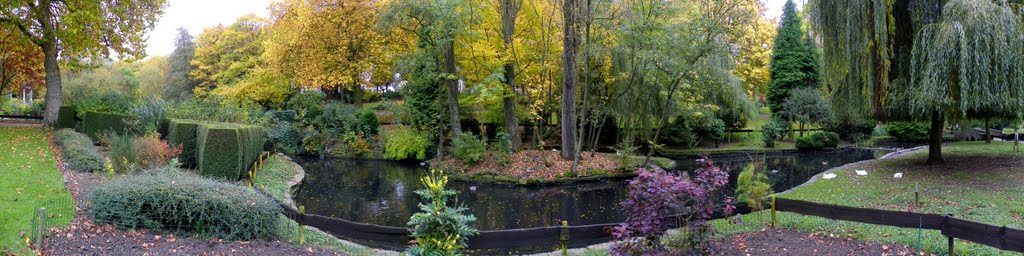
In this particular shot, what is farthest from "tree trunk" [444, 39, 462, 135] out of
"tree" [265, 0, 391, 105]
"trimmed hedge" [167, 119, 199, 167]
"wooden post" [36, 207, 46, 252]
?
"wooden post" [36, 207, 46, 252]

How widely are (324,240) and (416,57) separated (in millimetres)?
13686

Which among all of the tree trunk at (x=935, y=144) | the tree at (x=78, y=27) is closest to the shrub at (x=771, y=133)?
the tree trunk at (x=935, y=144)

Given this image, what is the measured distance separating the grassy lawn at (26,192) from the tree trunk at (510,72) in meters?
13.0

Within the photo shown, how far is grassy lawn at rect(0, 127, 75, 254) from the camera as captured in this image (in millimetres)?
5781

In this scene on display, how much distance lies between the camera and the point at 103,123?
16.0m

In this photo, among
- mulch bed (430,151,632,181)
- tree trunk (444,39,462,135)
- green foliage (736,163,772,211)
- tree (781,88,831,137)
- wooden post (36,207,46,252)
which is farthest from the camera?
tree (781,88,831,137)

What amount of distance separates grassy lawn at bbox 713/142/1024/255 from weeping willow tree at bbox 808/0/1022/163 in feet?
4.00

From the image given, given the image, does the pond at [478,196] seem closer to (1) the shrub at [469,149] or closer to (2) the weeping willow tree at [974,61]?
(1) the shrub at [469,149]

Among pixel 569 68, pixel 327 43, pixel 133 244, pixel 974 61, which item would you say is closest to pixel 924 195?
pixel 974 61

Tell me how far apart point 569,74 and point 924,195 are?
34.2 feet

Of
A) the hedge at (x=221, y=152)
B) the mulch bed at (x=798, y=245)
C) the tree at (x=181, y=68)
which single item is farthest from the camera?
the tree at (x=181, y=68)

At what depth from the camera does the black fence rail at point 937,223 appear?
541 centimetres

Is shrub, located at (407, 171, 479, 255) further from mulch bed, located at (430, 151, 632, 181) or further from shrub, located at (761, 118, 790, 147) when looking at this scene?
shrub, located at (761, 118, 790, 147)

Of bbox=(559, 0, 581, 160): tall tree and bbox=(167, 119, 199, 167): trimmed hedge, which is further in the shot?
bbox=(559, 0, 581, 160): tall tree
